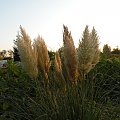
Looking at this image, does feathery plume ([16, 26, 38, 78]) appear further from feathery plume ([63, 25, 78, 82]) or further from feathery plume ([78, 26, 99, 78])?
feathery plume ([78, 26, 99, 78])

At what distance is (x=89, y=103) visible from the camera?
3.90m

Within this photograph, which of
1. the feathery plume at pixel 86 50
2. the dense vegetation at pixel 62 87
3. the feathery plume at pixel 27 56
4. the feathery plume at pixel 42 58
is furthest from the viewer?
the feathery plume at pixel 42 58

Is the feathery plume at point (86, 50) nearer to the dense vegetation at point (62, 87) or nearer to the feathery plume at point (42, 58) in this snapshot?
the dense vegetation at point (62, 87)

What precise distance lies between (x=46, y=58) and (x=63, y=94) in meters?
0.52

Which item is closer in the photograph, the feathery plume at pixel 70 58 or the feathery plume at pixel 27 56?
the feathery plume at pixel 70 58

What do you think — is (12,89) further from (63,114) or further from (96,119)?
(96,119)


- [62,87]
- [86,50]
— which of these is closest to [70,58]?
[86,50]

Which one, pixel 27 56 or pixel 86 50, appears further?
pixel 27 56

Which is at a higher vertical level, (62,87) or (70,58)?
(70,58)

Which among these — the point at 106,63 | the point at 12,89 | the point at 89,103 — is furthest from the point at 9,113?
the point at 106,63

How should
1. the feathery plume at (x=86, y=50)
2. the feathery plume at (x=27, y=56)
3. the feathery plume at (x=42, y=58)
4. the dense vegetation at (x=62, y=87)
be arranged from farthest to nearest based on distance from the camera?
the feathery plume at (x=42, y=58) < the feathery plume at (x=27, y=56) < the dense vegetation at (x=62, y=87) < the feathery plume at (x=86, y=50)

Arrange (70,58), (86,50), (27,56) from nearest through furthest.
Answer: (86,50)
(70,58)
(27,56)

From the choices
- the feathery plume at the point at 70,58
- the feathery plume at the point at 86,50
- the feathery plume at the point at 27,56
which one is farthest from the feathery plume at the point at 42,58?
the feathery plume at the point at 86,50

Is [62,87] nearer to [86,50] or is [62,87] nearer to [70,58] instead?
[70,58]
